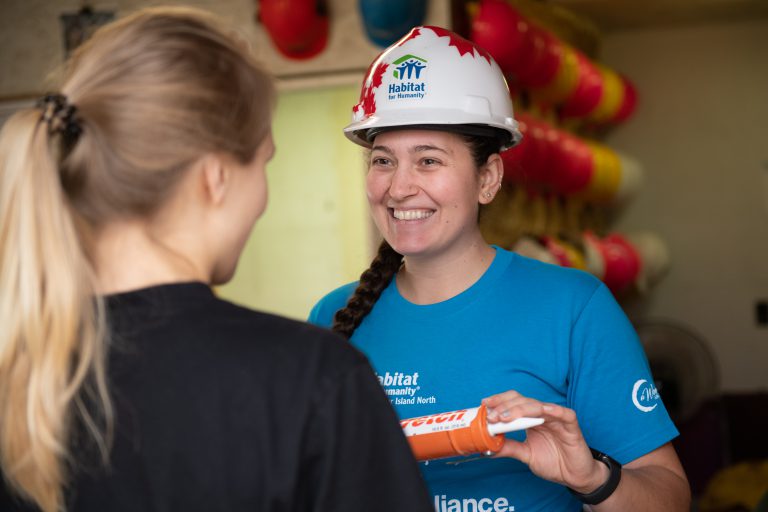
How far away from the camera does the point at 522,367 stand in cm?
170

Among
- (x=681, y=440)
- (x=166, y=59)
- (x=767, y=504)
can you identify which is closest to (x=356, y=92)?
(x=767, y=504)

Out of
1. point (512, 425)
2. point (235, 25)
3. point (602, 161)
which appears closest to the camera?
point (512, 425)

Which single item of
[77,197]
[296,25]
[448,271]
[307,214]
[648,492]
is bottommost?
[648,492]

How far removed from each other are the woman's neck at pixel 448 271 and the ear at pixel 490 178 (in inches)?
3.8

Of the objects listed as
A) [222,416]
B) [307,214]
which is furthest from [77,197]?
[307,214]

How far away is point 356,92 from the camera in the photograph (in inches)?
170

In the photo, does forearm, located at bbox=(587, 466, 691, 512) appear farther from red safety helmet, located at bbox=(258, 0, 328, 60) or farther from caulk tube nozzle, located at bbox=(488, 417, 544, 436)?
Result: red safety helmet, located at bbox=(258, 0, 328, 60)

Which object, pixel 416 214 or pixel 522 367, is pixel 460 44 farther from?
pixel 522 367

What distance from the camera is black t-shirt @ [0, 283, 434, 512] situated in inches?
39.0

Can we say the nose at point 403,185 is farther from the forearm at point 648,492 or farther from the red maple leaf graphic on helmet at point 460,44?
the forearm at point 648,492

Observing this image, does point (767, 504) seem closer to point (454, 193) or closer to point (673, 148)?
point (454, 193)

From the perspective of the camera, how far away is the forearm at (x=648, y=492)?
153 centimetres

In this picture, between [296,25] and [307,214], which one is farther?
[307,214]

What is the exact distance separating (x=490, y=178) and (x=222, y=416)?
1053 mm
